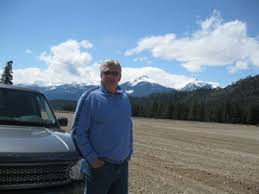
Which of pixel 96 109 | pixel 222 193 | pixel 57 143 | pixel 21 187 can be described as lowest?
pixel 222 193

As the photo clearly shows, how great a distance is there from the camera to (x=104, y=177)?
158 inches

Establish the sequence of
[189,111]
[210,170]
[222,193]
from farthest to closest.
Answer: [189,111], [210,170], [222,193]

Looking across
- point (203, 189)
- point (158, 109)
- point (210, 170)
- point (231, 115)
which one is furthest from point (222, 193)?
Answer: point (158, 109)

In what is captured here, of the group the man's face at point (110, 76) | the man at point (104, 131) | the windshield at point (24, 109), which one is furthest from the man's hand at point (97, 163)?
the windshield at point (24, 109)

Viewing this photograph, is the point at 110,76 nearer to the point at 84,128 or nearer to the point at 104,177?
the point at 84,128

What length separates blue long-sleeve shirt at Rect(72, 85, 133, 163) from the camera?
3951 millimetres

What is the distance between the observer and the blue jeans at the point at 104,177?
13.1ft

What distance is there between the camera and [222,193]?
8938 mm

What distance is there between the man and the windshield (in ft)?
5.53

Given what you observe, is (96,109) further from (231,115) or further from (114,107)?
(231,115)

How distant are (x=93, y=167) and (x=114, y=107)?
0.58 m

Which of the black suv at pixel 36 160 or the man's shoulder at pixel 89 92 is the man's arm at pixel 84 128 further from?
the black suv at pixel 36 160

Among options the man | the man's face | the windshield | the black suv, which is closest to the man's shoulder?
the man

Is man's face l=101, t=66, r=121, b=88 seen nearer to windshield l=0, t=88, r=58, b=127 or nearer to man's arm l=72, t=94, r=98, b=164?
man's arm l=72, t=94, r=98, b=164
